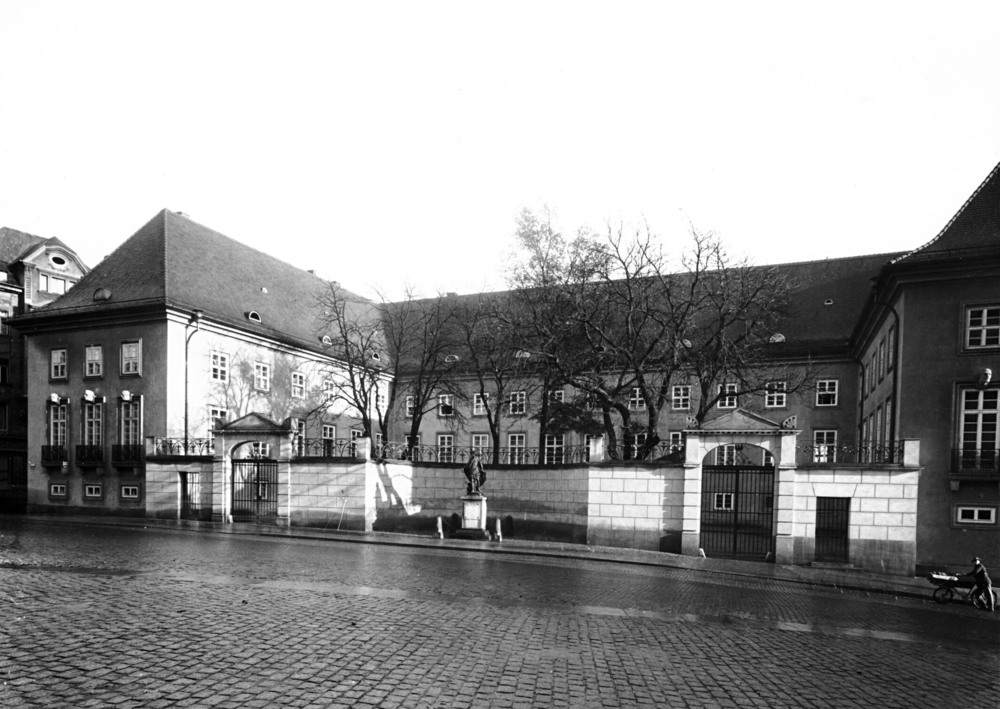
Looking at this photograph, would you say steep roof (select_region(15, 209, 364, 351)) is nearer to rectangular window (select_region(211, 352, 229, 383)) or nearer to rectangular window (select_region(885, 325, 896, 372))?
rectangular window (select_region(211, 352, 229, 383))

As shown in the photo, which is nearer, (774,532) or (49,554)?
(49,554)

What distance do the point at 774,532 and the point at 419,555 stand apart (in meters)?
10.4

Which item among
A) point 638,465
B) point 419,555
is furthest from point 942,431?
point 419,555

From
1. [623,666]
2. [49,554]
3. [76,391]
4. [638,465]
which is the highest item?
[76,391]

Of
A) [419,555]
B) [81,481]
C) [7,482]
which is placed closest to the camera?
[419,555]

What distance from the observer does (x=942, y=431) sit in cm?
2180

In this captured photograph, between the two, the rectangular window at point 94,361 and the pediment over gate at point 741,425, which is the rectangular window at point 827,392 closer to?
the pediment over gate at point 741,425

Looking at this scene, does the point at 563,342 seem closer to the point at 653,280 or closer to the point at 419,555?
the point at 653,280

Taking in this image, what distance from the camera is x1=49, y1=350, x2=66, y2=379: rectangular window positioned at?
33625 mm

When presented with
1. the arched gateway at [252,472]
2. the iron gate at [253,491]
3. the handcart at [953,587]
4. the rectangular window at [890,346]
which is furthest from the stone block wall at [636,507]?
the iron gate at [253,491]

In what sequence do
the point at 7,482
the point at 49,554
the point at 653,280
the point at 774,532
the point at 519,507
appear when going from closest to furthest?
the point at 49,554
the point at 774,532
the point at 519,507
the point at 653,280
the point at 7,482

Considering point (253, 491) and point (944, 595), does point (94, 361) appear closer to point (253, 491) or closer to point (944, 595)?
point (253, 491)

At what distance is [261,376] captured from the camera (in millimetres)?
36562

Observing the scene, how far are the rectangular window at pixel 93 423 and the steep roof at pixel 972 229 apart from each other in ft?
111
